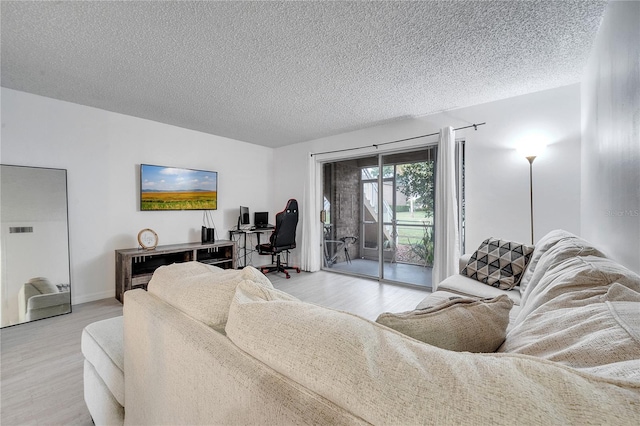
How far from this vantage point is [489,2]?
162 centimetres

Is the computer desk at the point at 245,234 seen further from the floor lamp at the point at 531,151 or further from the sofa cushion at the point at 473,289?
the floor lamp at the point at 531,151

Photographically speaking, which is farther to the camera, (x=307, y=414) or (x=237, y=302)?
(x=237, y=302)

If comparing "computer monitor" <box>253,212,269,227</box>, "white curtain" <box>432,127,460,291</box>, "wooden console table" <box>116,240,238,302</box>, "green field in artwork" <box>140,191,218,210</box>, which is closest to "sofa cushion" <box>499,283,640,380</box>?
"white curtain" <box>432,127,460,291</box>

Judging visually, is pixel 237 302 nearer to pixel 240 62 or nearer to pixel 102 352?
pixel 102 352

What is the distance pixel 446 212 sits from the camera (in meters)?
3.37

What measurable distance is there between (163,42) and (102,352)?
216 cm

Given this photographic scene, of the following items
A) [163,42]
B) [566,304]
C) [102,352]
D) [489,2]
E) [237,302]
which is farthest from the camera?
[163,42]

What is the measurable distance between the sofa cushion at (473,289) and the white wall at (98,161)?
12.6 ft

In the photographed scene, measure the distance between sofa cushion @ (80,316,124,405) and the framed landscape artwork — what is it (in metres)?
2.63

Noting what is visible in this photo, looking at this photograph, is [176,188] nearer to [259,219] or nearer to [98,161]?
[98,161]

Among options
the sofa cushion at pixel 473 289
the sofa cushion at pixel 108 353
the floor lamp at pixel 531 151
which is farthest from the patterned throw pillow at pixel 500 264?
the sofa cushion at pixel 108 353

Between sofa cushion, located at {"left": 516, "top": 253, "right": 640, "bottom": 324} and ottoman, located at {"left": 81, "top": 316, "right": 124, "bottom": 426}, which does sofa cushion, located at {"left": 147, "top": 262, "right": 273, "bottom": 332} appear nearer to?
ottoman, located at {"left": 81, "top": 316, "right": 124, "bottom": 426}

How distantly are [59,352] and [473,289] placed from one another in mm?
3454

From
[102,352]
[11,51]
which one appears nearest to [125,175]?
[11,51]
